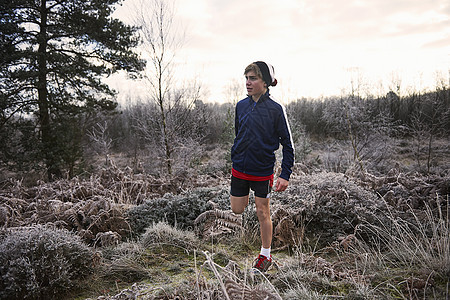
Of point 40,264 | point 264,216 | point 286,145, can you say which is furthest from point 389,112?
point 40,264

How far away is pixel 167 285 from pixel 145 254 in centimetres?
97

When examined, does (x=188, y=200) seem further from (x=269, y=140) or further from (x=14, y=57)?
(x=14, y=57)

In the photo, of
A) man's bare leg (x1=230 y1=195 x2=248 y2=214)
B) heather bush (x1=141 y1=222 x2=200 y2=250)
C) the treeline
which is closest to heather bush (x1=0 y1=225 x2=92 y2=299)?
heather bush (x1=141 y1=222 x2=200 y2=250)

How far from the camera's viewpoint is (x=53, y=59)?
10.7 m

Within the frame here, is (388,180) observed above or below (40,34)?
below

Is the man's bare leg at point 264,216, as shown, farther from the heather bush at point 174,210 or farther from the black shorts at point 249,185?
the heather bush at point 174,210

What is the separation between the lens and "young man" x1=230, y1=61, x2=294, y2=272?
8.43ft

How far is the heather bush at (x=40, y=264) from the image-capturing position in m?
2.30

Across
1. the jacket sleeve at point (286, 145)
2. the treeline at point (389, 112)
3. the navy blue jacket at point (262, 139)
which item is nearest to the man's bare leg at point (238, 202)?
the navy blue jacket at point (262, 139)

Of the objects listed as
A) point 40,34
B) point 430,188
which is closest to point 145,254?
point 430,188

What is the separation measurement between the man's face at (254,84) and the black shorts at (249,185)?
3.01 ft

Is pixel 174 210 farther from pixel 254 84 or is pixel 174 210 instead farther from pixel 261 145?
pixel 254 84

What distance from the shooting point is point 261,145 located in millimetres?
2543

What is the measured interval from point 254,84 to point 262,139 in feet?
1.85
